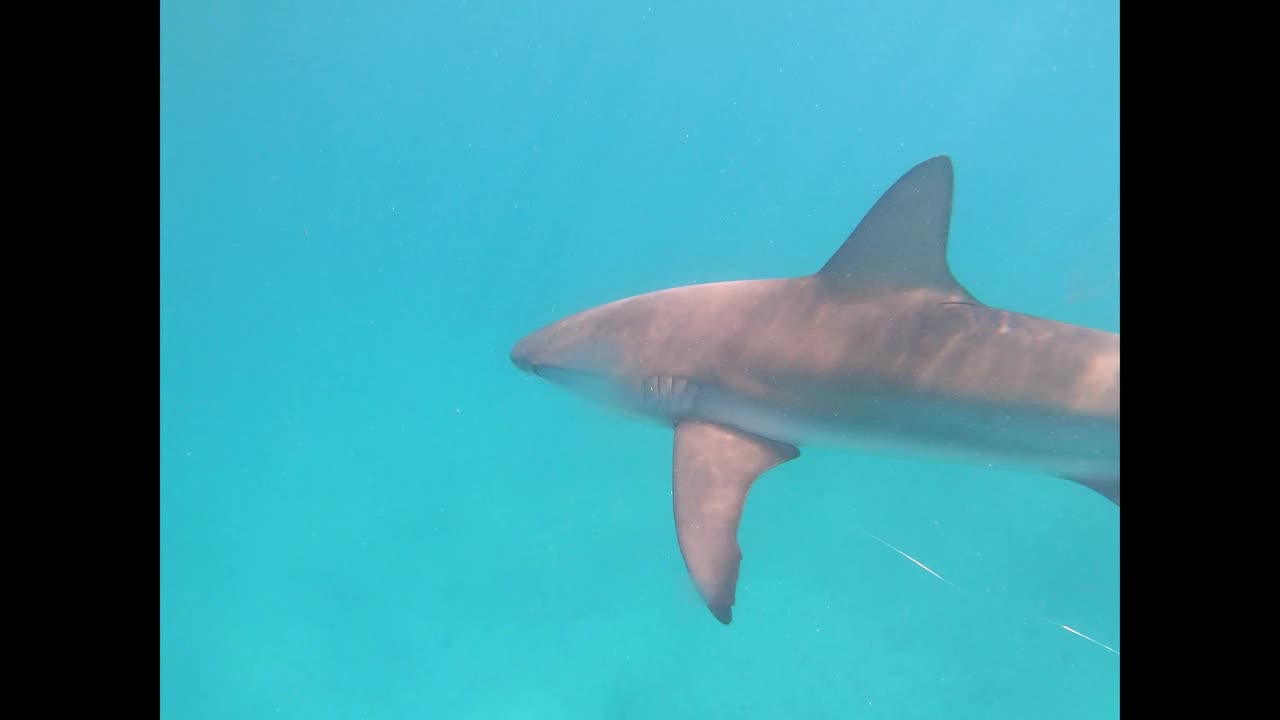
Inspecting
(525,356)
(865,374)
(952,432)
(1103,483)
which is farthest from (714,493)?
(1103,483)

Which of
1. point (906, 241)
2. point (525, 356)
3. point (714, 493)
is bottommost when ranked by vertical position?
point (714, 493)

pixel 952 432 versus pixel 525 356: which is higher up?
pixel 525 356

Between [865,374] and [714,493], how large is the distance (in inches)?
34.9

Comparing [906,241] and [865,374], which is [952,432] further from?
[906,241]

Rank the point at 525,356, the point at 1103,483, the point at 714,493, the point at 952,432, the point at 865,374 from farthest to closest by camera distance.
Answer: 1. the point at 525,356
2. the point at 714,493
3. the point at 865,374
4. the point at 952,432
5. the point at 1103,483

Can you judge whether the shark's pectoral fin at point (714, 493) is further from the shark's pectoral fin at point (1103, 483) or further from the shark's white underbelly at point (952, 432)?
the shark's pectoral fin at point (1103, 483)

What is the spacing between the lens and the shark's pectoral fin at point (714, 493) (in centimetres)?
320

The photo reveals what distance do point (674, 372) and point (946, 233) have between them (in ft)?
4.79

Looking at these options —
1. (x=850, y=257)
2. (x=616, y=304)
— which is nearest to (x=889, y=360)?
(x=850, y=257)

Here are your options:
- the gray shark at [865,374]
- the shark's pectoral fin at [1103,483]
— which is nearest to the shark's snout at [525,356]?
the gray shark at [865,374]

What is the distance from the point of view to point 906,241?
3.49 m

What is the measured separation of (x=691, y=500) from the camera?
3.56 m
